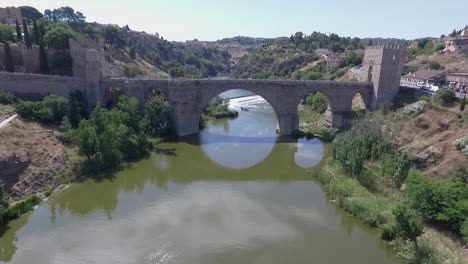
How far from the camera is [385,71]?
38.3 metres

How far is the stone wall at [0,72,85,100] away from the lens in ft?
104

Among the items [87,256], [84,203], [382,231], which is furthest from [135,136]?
[382,231]

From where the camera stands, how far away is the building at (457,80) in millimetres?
39812

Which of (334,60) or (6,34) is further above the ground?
(6,34)

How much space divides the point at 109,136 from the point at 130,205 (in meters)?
6.77

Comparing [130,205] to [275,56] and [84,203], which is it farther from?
[275,56]

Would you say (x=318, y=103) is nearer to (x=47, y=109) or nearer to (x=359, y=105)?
(x=359, y=105)

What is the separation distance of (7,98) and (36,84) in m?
3.21

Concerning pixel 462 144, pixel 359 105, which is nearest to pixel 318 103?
pixel 359 105

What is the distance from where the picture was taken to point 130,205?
22.5 metres

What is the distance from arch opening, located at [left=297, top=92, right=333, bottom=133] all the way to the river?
38.4 ft

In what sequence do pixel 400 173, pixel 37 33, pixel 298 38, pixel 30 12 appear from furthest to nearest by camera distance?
pixel 298 38 < pixel 30 12 < pixel 37 33 < pixel 400 173

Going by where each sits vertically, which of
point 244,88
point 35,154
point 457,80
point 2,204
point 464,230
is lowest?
point 464,230

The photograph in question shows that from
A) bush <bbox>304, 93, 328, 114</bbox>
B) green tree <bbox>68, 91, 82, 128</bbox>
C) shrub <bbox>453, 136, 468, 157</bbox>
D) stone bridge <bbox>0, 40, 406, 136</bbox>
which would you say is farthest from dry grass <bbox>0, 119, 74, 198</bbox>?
bush <bbox>304, 93, 328, 114</bbox>
